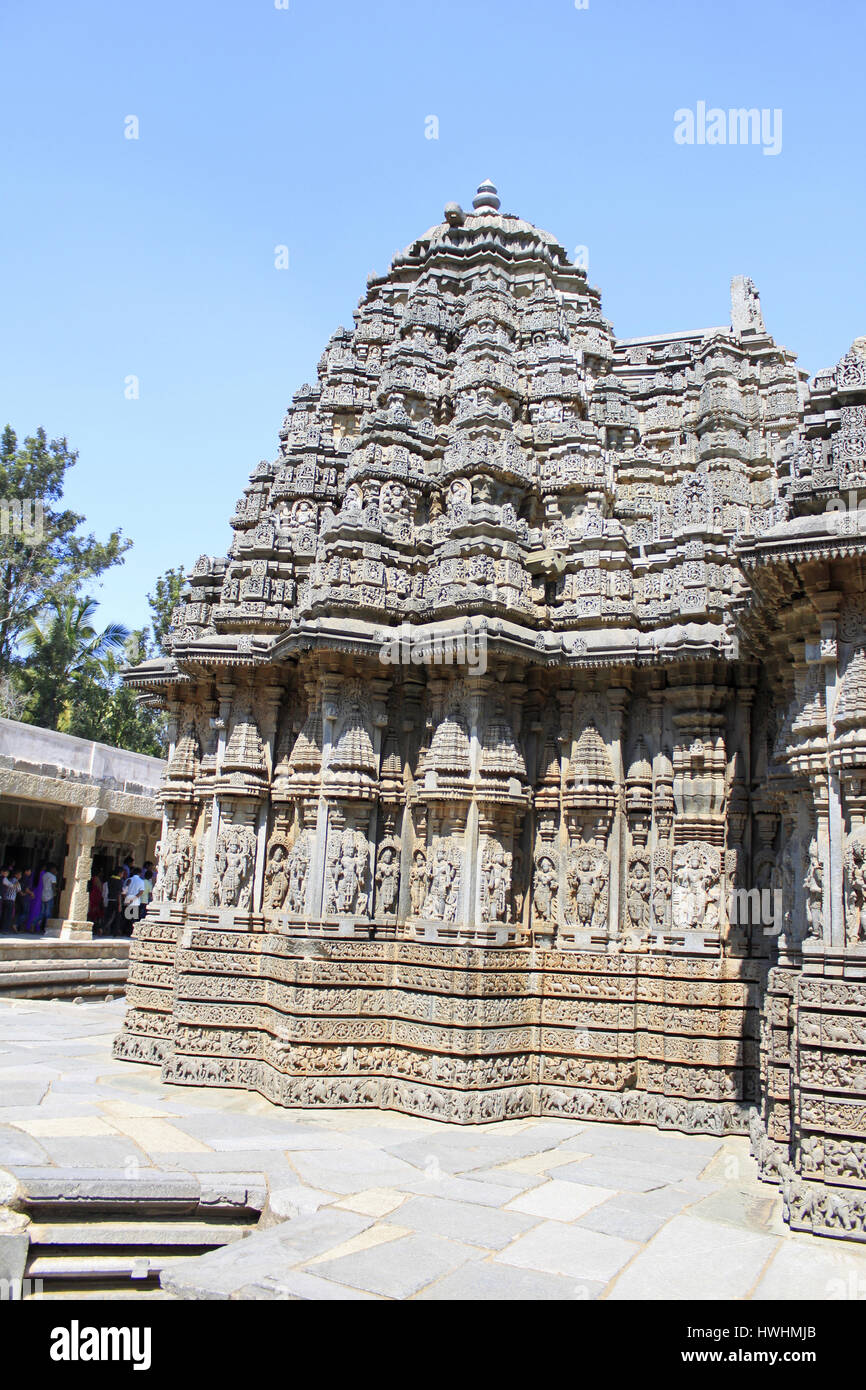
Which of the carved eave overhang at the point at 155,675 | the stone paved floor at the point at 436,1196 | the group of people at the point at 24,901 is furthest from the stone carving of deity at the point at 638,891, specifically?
the group of people at the point at 24,901

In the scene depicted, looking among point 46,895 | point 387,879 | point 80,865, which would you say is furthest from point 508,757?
point 46,895

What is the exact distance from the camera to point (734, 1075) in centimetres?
1041

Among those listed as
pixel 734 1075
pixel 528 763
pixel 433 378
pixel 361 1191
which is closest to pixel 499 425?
pixel 433 378

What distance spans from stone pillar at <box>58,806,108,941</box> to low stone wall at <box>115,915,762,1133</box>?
1368 centimetres

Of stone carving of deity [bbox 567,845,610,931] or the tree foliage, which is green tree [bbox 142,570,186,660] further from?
stone carving of deity [bbox 567,845,610,931]

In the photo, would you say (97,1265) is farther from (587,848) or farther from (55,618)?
(55,618)

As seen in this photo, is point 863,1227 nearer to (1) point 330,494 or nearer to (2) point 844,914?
(2) point 844,914

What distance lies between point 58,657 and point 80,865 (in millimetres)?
12240

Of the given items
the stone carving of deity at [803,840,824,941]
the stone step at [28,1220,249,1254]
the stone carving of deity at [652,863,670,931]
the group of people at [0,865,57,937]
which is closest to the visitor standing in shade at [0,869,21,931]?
the group of people at [0,865,57,937]

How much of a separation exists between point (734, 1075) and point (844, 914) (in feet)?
12.2

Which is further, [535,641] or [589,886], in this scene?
[535,641]

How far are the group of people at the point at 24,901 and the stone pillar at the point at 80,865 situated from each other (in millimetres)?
1060

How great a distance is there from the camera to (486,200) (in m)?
15.0

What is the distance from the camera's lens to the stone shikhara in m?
10.5
